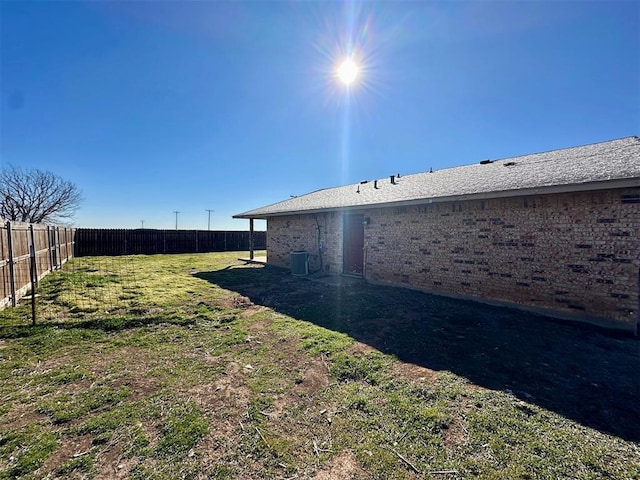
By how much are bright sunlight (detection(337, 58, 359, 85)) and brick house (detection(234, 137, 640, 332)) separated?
4.28m

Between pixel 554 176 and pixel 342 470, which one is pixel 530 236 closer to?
pixel 554 176

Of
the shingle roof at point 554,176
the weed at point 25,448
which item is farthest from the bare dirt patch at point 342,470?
the shingle roof at point 554,176

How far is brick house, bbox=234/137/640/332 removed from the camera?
Result: 5.04 meters

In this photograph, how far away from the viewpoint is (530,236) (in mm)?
Answer: 6008

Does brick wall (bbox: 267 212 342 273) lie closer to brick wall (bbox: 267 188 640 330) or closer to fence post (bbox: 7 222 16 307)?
brick wall (bbox: 267 188 640 330)

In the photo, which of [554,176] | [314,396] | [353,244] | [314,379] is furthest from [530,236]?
[314,396]

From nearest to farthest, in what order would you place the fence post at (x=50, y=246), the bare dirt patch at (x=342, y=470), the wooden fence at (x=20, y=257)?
the bare dirt patch at (x=342, y=470), the wooden fence at (x=20, y=257), the fence post at (x=50, y=246)

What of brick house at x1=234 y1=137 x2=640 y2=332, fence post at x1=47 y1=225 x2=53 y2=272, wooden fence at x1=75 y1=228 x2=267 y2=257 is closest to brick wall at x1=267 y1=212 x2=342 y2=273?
brick house at x1=234 y1=137 x2=640 y2=332

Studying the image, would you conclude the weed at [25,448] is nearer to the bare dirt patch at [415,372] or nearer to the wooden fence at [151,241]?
the bare dirt patch at [415,372]

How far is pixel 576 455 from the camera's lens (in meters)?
2.11

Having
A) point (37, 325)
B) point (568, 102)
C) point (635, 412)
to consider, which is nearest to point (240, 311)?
point (37, 325)

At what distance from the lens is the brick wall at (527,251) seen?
16.5ft

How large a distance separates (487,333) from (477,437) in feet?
9.40

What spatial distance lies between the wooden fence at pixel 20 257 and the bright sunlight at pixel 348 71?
904cm
